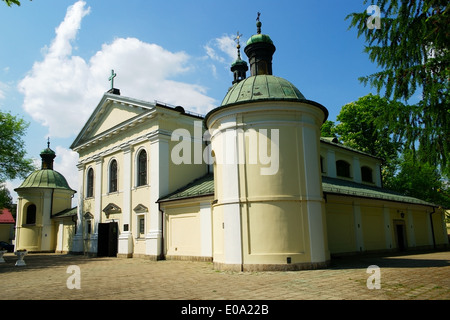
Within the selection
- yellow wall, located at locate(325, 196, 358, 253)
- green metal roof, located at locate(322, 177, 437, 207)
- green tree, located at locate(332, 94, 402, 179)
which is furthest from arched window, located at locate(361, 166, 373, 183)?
yellow wall, located at locate(325, 196, 358, 253)

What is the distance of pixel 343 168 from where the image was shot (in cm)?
2666

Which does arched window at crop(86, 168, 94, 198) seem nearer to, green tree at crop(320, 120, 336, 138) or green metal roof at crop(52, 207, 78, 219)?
green metal roof at crop(52, 207, 78, 219)

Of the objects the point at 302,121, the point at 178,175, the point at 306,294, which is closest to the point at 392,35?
the point at 302,121

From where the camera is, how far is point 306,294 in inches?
293

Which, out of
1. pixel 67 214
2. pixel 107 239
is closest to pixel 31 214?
pixel 67 214

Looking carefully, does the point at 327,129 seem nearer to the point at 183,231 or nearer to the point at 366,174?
the point at 366,174

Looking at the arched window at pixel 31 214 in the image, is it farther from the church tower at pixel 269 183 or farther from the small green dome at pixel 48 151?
the church tower at pixel 269 183

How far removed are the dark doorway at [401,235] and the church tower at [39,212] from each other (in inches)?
1093

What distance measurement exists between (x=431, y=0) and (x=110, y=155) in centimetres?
2121

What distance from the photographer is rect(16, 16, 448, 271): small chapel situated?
12.4 metres

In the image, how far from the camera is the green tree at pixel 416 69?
7.67 meters

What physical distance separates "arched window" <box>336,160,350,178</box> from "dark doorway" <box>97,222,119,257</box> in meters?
15.9

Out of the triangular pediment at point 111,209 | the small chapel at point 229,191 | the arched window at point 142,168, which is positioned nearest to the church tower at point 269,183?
the small chapel at point 229,191

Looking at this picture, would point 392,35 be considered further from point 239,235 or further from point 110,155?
point 110,155
